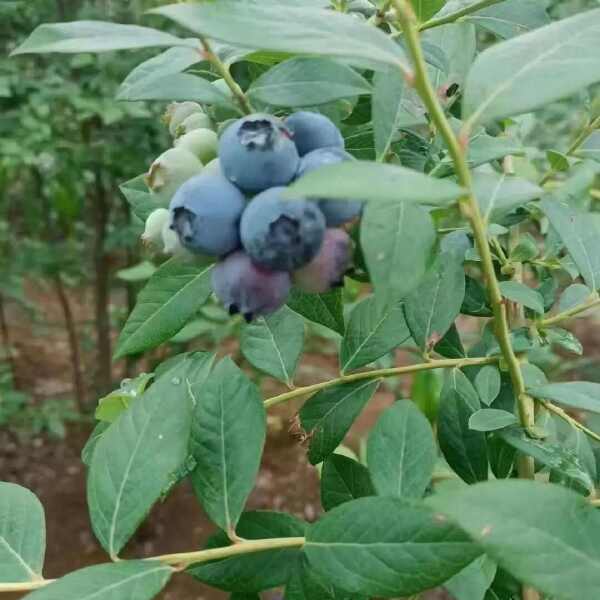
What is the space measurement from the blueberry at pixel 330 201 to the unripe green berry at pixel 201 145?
82 mm

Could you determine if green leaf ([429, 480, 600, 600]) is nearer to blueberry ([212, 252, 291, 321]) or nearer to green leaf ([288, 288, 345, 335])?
blueberry ([212, 252, 291, 321])

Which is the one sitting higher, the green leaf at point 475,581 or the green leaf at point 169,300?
the green leaf at point 169,300

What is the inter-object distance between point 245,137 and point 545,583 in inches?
11.0

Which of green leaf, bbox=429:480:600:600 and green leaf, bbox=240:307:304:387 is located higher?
green leaf, bbox=429:480:600:600

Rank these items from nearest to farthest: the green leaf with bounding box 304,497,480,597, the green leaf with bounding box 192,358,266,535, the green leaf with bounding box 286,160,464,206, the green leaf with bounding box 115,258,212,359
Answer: the green leaf with bounding box 286,160,464,206 → the green leaf with bounding box 304,497,480,597 → the green leaf with bounding box 192,358,266,535 → the green leaf with bounding box 115,258,212,359

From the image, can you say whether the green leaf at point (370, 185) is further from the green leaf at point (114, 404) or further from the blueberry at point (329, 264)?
the green leaf at point (114, 404)

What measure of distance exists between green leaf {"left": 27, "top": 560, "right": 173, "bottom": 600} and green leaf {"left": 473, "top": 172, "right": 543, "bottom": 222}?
0.32 metres

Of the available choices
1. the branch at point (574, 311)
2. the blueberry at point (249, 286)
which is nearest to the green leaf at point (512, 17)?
the branch at point (574, 311)

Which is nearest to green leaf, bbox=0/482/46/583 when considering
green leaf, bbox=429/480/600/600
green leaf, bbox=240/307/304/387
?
green leaf, bbox=240/307/304/387

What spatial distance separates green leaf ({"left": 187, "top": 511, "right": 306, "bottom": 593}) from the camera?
0.59 meters

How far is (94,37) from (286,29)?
0.12m

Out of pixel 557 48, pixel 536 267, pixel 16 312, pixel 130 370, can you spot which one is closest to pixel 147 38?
pixel 557 48

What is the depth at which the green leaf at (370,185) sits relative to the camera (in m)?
0.35

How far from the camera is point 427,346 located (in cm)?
69
